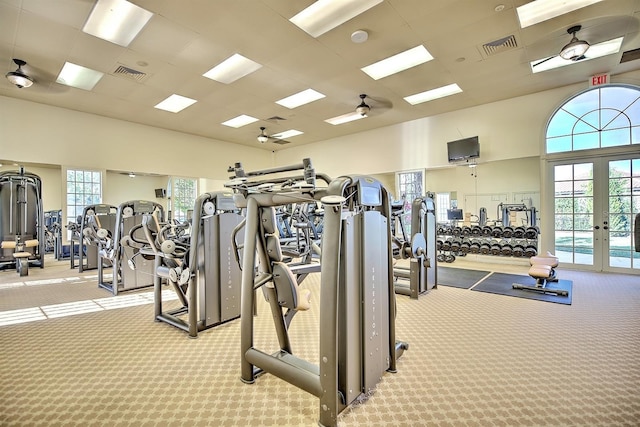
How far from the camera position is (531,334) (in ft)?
10.3

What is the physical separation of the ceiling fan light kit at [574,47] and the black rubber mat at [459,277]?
395cm

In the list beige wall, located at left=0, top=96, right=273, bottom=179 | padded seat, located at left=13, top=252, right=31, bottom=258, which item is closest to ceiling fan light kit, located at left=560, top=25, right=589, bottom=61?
beige wall, located at left=0, top=96, right=273, bottom=179

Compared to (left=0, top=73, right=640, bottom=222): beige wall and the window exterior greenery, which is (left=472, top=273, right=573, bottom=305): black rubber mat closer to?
(left=0, top=73, right=640, bottom=222): beige wall

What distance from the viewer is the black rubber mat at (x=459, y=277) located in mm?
5370

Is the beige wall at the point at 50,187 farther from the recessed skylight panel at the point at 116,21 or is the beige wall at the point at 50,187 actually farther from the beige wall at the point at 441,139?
the beige wall at the point at 441,139

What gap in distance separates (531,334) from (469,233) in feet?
14.2

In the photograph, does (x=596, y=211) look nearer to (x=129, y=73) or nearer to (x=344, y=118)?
(x=344, y=118)

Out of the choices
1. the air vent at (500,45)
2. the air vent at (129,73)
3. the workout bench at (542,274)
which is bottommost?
the workout bench at (542,274)

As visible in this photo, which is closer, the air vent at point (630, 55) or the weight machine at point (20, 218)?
the air vent at point (630, 55)

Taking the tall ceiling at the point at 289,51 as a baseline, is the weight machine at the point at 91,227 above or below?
below

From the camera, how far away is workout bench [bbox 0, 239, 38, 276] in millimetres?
6168

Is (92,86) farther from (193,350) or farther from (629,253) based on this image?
(629,253)

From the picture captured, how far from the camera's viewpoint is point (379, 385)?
2.22 m

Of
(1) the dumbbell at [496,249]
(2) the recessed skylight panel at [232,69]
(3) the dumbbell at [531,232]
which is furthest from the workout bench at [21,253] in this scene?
(3) the dumbbell at [531,232]
